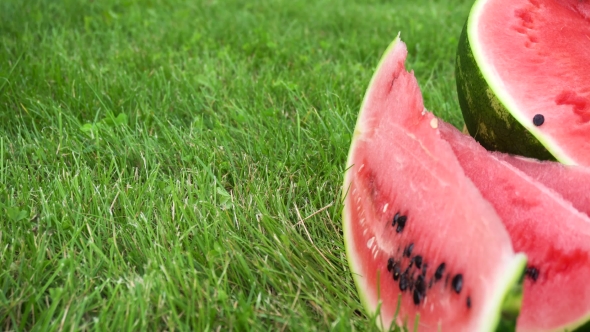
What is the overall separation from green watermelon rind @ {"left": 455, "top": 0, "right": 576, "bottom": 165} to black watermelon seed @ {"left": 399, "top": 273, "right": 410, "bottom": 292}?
1.94ft

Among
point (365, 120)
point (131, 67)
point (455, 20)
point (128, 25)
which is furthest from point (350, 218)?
point (455, 20)

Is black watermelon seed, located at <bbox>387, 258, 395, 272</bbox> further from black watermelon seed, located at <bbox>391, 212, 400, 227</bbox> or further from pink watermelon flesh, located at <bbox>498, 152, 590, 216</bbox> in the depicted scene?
pink watermelon flesh, located at <bbox>498, 152, 590, 216</bbox>

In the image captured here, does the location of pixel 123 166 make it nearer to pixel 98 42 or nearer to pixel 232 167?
pixel 232 167

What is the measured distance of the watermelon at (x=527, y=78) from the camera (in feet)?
4.83

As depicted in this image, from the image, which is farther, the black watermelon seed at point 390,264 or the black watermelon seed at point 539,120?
the black watermelon seed at point 539,120

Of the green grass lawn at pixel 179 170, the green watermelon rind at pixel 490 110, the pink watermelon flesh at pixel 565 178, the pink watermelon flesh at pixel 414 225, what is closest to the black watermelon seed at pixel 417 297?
the pink watermelon flesh at pixel 414 225

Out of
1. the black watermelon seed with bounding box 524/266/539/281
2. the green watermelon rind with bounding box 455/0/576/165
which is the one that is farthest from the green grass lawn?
the green watermelon rind with bounding box 455/0/576/165

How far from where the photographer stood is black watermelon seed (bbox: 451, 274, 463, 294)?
105 centimetres

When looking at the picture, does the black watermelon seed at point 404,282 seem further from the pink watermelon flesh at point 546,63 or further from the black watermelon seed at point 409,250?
the pink watermelon flesh at point 546,63

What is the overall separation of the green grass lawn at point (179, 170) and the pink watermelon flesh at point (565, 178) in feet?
1.84

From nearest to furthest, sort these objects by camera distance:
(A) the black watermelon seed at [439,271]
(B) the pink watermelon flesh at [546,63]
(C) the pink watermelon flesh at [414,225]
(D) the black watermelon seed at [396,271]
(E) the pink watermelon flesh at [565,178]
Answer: (C) the pink watermelon flesh at [414,225]
(A) the black watermelon seed at [439,271]
(D) the black watermelon seed at [396,271]
(E) the pink watermelon flesh at [565,178]
(B) the pink watermelon flesh at [546,63]

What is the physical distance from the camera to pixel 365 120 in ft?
5.08

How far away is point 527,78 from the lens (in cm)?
157

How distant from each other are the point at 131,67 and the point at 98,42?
0.58m
